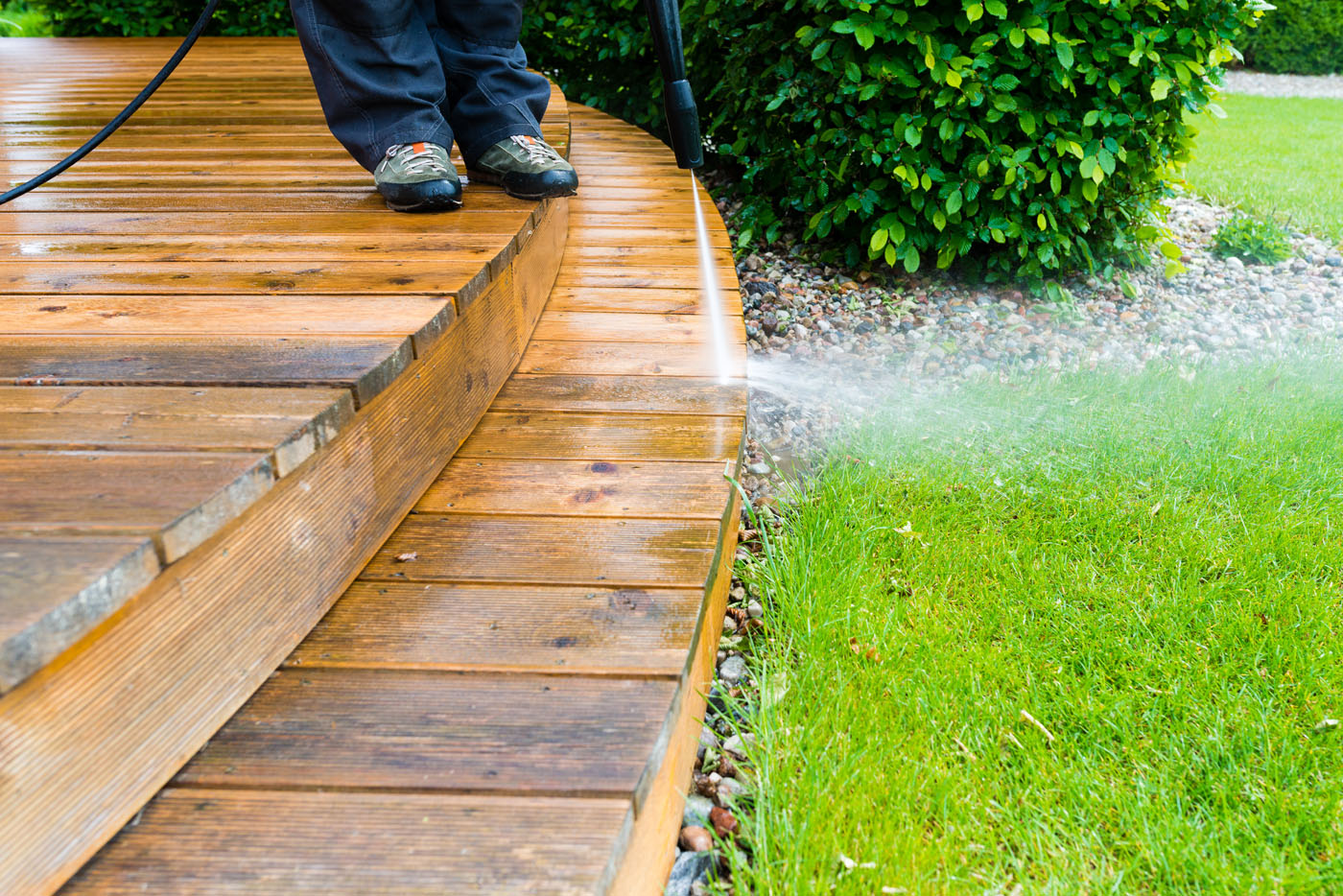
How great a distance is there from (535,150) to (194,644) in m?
1.29

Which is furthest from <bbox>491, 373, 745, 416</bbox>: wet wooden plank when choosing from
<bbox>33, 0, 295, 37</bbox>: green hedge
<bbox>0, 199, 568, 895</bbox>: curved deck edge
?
<bbox>33, 0, 295, 37</bbox>: green hedge

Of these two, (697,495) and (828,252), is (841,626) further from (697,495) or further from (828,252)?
(828,252)

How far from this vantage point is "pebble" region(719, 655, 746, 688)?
1.34 meters

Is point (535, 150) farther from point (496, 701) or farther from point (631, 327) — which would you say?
point (496, 701)

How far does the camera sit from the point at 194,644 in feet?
2.81

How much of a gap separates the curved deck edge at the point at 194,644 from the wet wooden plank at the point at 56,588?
32 millimetres

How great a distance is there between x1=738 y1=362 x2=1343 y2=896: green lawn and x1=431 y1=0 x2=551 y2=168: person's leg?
0.96 metres

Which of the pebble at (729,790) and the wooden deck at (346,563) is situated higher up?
the wooden deck at (346,563)

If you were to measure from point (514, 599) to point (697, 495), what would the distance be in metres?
0.34

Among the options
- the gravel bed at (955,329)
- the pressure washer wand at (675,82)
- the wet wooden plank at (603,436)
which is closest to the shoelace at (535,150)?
the pressure washer wand at (675,82)

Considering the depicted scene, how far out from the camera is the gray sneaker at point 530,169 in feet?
6.08

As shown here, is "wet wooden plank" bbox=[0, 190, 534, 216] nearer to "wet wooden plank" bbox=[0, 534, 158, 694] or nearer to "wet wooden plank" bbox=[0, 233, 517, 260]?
"wet wooden plank" bbox=[0, 233, 517, 260]

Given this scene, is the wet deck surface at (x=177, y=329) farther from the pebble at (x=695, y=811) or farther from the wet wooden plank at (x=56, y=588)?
the pebble at (x=695, y=811)

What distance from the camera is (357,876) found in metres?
0.78
